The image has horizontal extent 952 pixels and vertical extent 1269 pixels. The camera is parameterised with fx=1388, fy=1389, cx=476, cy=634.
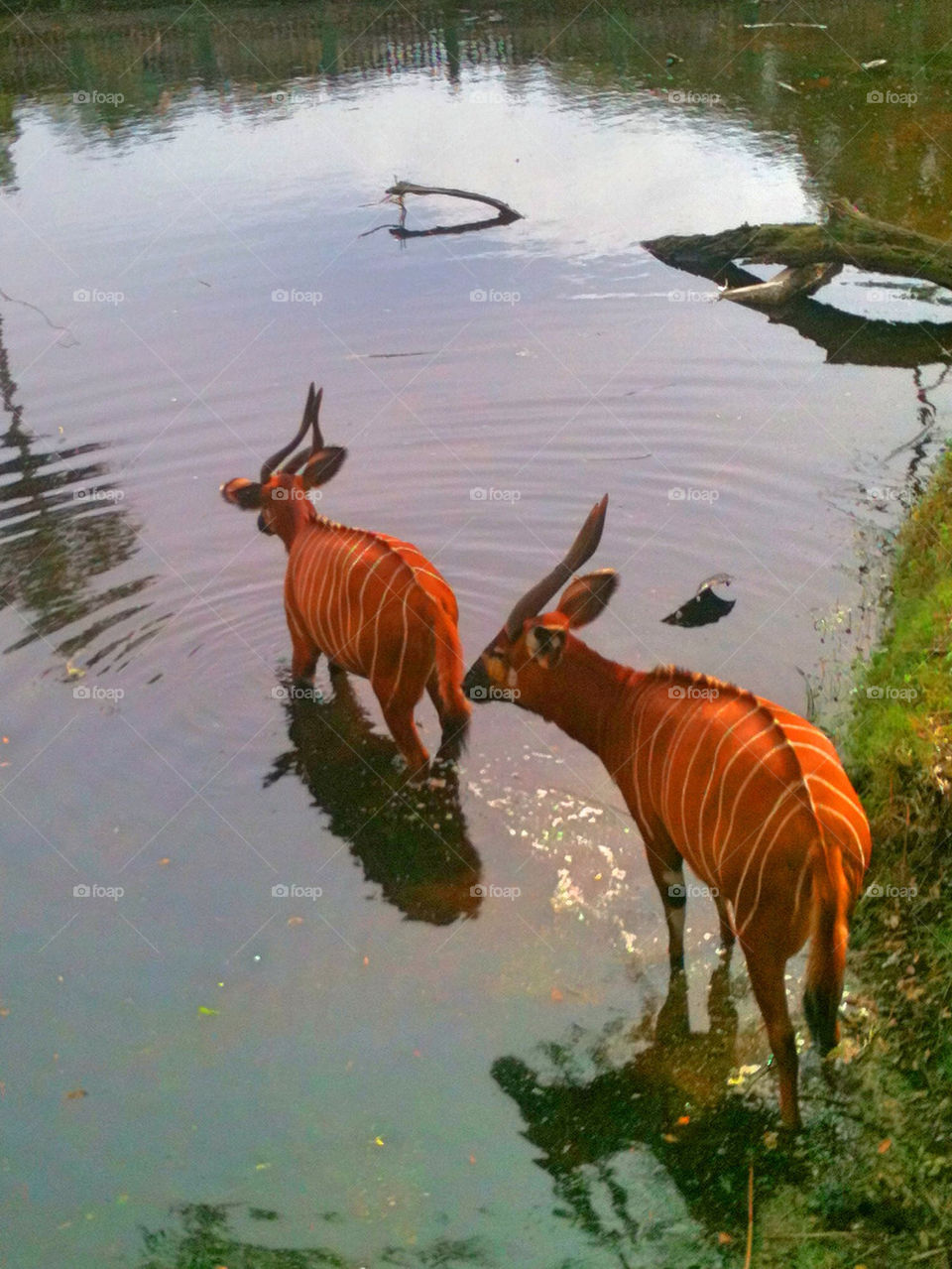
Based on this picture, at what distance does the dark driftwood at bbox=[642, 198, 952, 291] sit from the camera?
1233 centimetres

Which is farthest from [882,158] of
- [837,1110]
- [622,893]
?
[837,1110]

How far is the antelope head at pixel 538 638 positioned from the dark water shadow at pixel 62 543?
289 centimetres

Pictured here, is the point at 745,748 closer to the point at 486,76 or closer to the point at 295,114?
the point at 295,114

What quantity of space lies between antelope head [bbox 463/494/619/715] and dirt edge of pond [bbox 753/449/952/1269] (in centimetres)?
142

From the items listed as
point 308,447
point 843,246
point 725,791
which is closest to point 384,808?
A: point 308,447

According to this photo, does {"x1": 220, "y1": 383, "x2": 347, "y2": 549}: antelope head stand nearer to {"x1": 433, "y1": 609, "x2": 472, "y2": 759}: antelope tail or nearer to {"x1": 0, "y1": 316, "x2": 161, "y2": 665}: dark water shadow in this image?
{"x1": 0, "y1": 316, "x2": 161, "y2": 665}: dark water shadow

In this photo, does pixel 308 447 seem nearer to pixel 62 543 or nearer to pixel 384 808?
pixel 384 808

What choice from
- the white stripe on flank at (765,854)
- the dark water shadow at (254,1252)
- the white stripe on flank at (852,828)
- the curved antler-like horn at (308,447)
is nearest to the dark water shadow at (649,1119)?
the dark water shadow at (254,1252)

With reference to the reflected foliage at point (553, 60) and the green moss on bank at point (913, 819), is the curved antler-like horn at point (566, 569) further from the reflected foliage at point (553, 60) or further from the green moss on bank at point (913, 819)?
the reflected foliage at point (553, 60)

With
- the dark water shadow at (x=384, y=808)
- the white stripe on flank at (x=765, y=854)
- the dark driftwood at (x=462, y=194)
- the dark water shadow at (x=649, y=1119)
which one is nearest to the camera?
the white stripe on flank at (x=765, y=854)

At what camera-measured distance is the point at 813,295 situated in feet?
43.0

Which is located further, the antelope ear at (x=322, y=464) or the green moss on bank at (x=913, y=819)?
the antelope ear at (x=322, y=464)

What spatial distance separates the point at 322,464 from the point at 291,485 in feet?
0.73

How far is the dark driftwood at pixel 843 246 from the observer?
12328 millimetres
